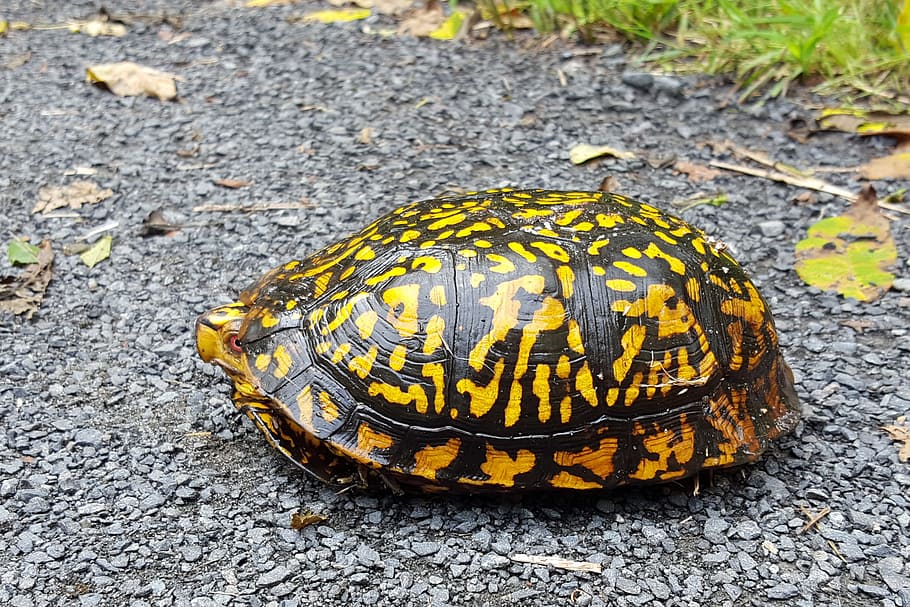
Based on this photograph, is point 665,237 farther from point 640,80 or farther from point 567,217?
point 640,80

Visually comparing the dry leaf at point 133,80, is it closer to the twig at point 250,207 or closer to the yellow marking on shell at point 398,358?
the twig at point 250,207

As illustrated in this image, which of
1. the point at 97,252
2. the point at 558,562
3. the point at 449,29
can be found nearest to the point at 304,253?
the point at 97,252

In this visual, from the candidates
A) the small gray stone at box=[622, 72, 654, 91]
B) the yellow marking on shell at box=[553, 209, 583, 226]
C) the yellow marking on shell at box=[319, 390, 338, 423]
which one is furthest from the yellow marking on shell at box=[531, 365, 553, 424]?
the small gray stone at box=[622, 72, 654, 91]

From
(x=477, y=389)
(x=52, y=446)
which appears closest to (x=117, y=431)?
(x=52, y=446)

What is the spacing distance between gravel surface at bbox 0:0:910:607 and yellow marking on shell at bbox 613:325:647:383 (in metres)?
0.48

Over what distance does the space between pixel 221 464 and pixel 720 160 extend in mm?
3093

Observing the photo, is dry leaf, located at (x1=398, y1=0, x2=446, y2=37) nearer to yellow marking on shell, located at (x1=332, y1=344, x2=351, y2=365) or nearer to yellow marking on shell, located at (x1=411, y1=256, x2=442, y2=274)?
yellow marking on shell, located at (x1=411, y1=256, x2=442, y2=274)

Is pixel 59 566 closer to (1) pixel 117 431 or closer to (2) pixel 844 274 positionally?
(1) pixel 117 431

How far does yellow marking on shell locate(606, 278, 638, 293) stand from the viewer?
2.55m

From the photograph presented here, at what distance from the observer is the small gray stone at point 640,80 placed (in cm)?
518

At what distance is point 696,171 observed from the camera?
180 inches

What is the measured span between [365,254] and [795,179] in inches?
107

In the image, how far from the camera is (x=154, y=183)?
4.45m

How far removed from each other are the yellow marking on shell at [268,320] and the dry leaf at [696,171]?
2.60 metres
